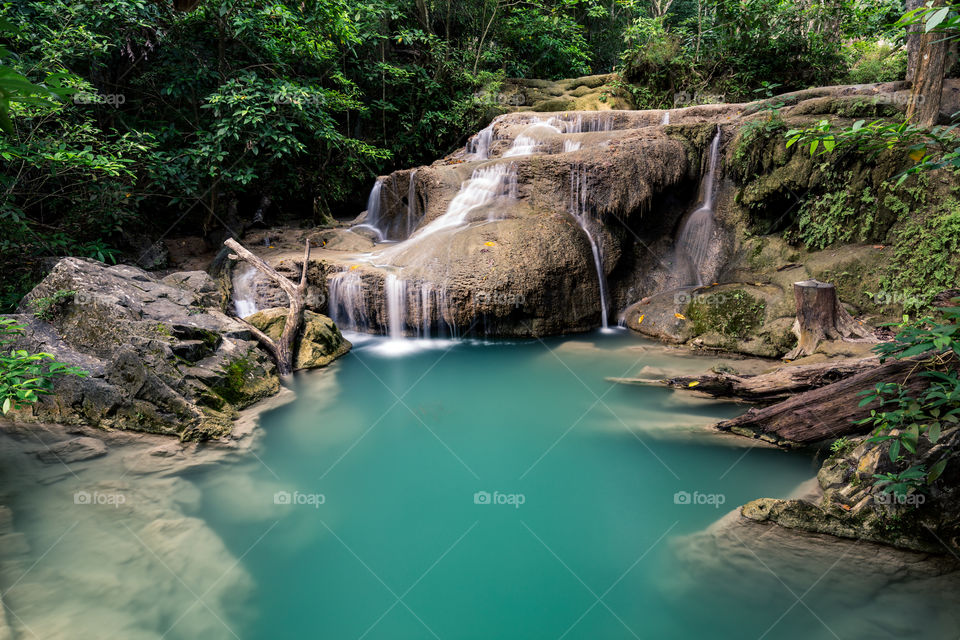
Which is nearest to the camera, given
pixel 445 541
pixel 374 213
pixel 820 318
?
pixel 445 541

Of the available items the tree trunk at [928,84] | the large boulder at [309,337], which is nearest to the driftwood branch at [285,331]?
the large boulder at [309,337]

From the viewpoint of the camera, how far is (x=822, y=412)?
13.2ft

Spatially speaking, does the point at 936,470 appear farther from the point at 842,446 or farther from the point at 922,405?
the point at 842,446

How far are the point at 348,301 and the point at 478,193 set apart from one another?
3007mm

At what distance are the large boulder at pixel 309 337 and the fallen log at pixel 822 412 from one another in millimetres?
4812

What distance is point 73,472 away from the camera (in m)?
4.04

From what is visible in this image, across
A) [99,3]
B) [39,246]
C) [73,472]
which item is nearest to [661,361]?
[73,472]

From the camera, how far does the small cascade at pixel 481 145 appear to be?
10.9 metres

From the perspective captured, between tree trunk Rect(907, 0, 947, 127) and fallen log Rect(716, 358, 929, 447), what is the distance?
16.1ft

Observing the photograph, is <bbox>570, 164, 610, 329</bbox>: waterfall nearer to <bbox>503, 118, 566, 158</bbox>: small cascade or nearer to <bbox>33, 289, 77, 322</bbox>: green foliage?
<bbox>503, 118, 566, 158</bbox>: small cascade

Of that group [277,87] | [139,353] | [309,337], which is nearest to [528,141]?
[277,87]

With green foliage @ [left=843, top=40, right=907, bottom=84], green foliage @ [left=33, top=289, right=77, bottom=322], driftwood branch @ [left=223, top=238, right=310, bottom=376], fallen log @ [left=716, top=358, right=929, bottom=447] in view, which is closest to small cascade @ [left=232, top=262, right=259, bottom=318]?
driftwood branch @ [left=223, top=238, right=310, bottom=376]

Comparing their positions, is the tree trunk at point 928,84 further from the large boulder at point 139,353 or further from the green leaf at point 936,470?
the large boulder at point 139,353

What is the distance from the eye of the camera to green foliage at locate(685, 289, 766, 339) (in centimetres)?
673
